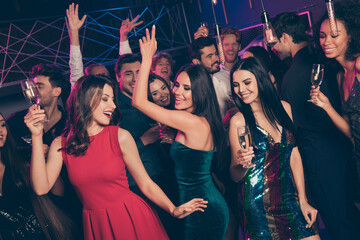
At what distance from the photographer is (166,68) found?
4094 mm

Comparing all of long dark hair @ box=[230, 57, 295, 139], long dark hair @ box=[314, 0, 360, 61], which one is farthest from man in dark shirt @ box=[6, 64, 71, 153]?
long dark hair @ box=[314, 0, 360, 61]

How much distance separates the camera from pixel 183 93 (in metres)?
2.55

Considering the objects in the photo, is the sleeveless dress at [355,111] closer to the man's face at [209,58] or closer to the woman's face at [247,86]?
the woman's face at [247,86]

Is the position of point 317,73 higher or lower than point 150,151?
higher

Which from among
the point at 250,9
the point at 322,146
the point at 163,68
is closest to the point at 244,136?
the point at 322,146

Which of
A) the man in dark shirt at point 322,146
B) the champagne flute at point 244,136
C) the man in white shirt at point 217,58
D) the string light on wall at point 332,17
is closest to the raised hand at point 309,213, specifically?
the man in dark shirt at point 322,146

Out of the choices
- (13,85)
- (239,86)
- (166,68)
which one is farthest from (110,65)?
(239,86)

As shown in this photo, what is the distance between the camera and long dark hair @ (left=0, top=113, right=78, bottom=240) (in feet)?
7.82

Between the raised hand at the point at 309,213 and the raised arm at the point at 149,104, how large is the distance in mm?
939

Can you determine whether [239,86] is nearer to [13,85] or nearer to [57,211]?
[57,211]

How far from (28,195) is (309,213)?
74.0 inches

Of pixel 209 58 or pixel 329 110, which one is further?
pixel 209 58

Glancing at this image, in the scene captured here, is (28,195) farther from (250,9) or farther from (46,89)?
(250,9)

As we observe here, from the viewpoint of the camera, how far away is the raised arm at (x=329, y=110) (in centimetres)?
254
